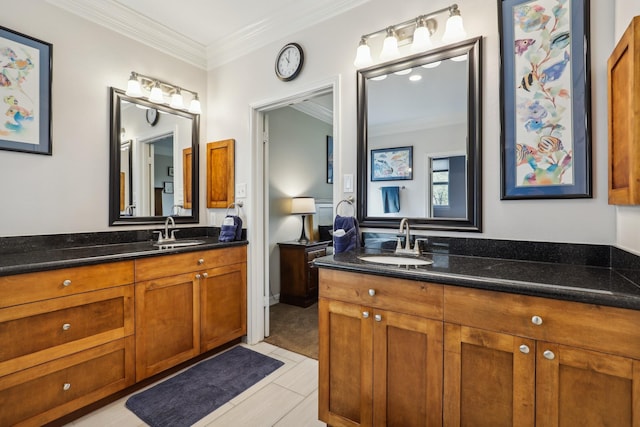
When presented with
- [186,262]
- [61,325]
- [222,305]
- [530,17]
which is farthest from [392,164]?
[61,325]

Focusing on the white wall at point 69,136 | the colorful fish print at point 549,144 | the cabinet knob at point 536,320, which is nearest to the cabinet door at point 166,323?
the white wall at point 69,136

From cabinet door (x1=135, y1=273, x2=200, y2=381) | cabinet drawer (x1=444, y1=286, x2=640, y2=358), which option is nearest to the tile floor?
cabinet door (x1=135, y1=273, x2=200, y2=381)

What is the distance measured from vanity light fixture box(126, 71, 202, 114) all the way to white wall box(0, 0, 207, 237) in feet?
0.38

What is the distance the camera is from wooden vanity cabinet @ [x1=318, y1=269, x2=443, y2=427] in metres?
1.24

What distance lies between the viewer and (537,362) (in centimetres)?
103

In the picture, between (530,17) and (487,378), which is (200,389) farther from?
(530,17)

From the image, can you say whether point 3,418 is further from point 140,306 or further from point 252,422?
point 252,422

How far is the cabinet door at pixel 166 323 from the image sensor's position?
6.25 ft

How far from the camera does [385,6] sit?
194cm

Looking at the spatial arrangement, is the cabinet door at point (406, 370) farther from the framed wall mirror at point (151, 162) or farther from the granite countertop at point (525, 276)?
the framed wall mirror at point (151, 162)

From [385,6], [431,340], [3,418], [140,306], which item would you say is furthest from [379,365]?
[385,6]

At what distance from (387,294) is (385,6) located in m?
1.81

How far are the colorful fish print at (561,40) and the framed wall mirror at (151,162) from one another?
2.71 m

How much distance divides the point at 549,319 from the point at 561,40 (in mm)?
1321
